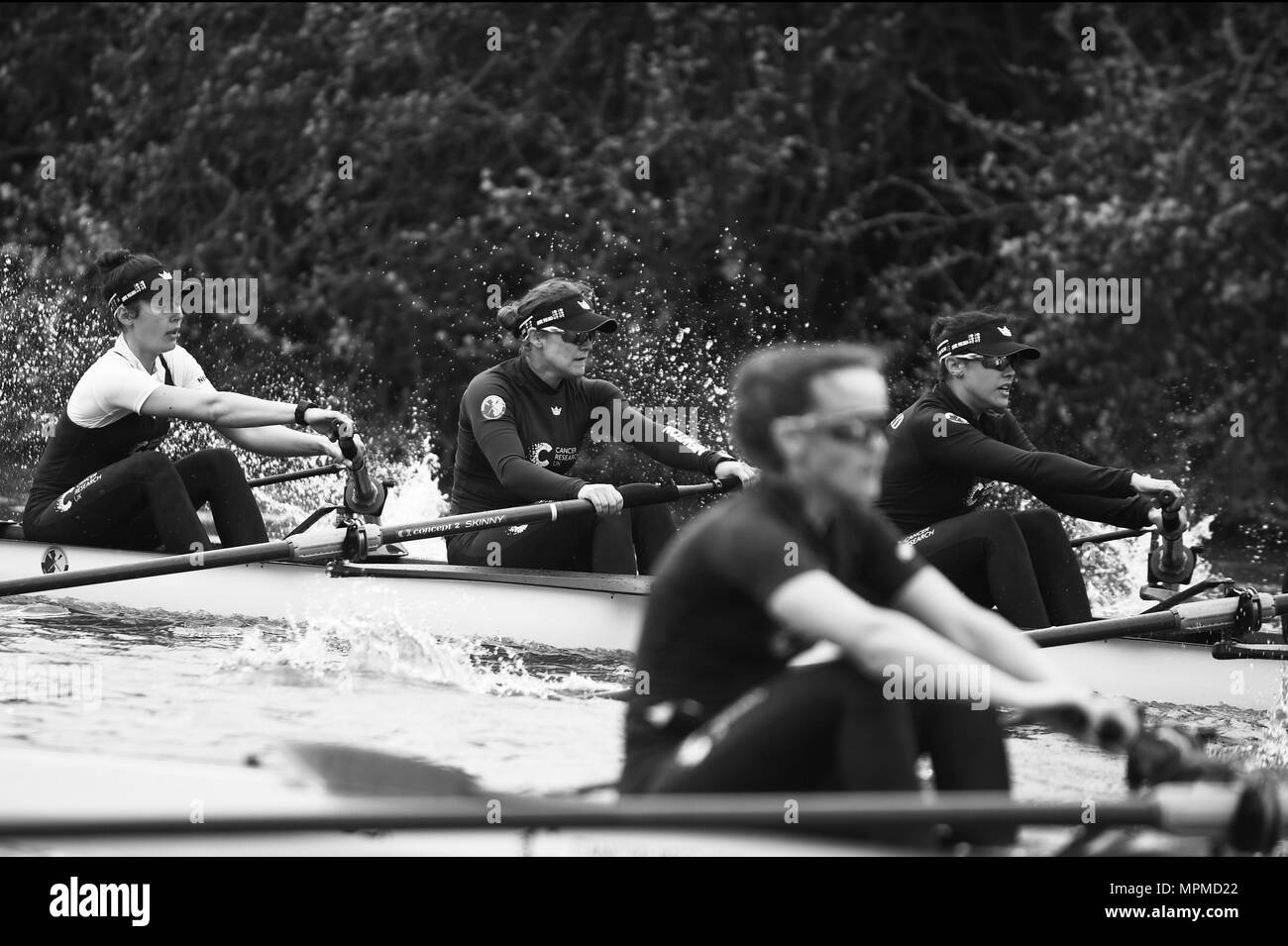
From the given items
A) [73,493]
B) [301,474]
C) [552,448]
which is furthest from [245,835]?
[301,474]

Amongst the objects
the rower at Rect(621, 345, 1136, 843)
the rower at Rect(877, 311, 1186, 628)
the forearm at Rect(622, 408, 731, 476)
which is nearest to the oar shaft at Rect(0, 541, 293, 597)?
the forearm at Rect(622, 408, 731, 476)

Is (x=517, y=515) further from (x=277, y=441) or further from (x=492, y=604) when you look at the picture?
(x=277, y=441)

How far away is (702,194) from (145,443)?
16.9 ft

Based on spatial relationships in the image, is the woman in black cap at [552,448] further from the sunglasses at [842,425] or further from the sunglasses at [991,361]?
the sunglasses at [842,425]

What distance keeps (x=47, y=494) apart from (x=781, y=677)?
4.67 metres

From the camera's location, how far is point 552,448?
6.57m

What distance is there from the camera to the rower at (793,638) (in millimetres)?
2844

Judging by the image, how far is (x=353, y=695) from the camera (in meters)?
5.70

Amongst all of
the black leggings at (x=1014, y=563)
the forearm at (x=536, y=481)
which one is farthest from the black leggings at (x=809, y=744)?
the forearm at (x=536, y=481)

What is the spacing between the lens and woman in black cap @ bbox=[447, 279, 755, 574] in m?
6.38

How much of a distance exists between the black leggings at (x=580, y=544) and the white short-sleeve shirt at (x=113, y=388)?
3.98ft

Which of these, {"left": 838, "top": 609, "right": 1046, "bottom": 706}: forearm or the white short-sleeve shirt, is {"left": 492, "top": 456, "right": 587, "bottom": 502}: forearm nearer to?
the white short-sleeve shirt

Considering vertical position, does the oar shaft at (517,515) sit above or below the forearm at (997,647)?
above
